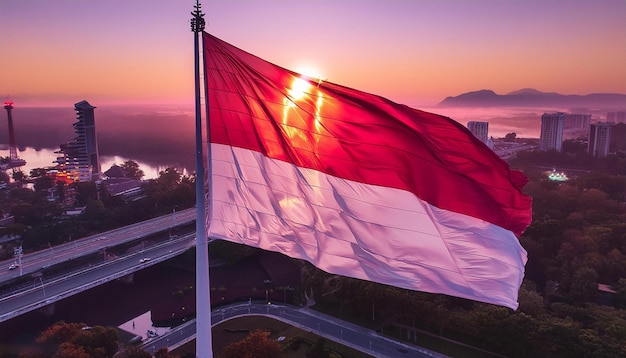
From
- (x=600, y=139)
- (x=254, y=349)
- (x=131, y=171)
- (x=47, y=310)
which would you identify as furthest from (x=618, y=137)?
(x=47, y=310)

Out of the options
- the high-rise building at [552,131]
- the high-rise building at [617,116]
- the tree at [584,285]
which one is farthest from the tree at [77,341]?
the high-rise building at [617,116]

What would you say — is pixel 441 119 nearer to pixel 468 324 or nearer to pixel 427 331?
pixel 468 324

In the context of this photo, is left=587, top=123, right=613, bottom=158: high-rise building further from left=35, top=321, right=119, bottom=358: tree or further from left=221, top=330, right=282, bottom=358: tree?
left=35, top=321, right=119, bottom=358: tree

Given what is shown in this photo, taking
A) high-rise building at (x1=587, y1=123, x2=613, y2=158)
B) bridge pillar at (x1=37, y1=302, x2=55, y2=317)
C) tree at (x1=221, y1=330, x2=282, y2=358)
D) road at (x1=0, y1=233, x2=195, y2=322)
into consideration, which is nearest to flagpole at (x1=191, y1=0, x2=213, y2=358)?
tree at (x1=221, y1=330, x2=282, y2=358)

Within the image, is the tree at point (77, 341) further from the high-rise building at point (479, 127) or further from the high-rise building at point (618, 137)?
the high-rise building at point (618, 137)

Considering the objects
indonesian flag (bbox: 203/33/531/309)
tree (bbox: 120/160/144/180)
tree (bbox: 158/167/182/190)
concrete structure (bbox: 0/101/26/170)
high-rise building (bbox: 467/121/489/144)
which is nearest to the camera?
indonesian flag (bbox: 203/33/531/309)
